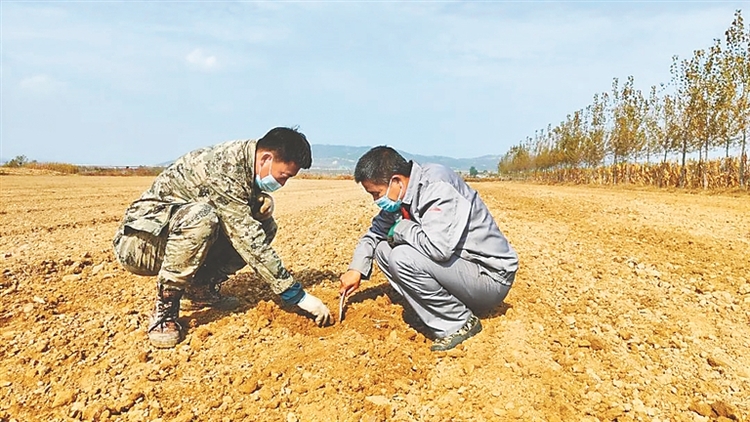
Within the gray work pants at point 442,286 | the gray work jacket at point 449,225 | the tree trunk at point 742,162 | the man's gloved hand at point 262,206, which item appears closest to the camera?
the gray work jacket at point 449,225

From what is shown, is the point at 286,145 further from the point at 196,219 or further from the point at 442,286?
the point at 442,286

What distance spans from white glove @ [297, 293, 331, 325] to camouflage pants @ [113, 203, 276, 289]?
61 cm

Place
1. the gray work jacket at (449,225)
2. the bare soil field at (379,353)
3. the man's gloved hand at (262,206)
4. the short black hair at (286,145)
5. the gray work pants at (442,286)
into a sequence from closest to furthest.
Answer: the bare soil field at (379,353) → the gray work jacket at (449,225) → the gray work pants at (442,286) → the short black hair at (286,145) → the man's gloved hand at (262,206)

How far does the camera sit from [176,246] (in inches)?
110

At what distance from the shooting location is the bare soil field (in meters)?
2.29

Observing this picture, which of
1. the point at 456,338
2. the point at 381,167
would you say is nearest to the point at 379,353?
the point at 456,338

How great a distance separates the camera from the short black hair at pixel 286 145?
9.62 feet

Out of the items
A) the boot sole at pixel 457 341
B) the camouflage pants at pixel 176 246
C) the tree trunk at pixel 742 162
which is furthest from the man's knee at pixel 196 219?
the tree trunk at pixel 742 162

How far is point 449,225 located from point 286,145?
1022 millimetres

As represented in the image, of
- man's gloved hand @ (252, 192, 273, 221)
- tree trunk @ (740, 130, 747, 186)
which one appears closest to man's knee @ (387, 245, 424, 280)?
man's gloved hand @ (252, 192, 273, 221)

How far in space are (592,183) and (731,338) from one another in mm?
36464

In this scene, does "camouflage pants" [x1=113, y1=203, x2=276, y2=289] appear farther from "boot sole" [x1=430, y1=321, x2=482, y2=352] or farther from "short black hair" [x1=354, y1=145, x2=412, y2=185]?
"boot sole" [x1=430, y1=321, x2=482, y2=352]

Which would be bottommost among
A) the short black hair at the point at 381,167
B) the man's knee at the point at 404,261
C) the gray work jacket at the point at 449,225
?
the man's knee at the point at 404,261

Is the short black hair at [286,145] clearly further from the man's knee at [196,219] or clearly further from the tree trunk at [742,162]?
the tree trunk at [742,162]
